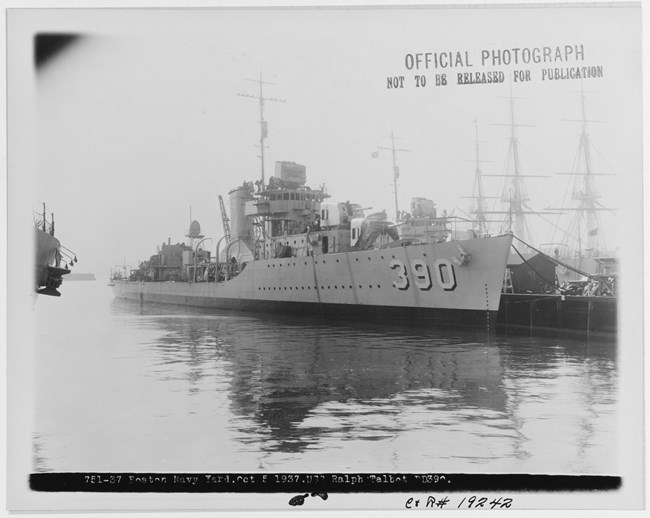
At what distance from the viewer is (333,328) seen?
2247 centimetres

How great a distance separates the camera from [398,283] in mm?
22750

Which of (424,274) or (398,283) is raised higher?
(424,274)

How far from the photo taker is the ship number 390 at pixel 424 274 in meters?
21.3

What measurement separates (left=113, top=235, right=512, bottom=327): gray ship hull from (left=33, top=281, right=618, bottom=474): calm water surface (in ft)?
12.0

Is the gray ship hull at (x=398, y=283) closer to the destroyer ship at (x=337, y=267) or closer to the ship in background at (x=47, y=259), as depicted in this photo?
the destroyer ship at (x=337, y=267)

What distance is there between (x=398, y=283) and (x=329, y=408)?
46.8 feet

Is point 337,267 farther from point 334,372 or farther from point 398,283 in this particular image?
point 334,372

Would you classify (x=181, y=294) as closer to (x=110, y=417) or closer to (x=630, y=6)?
(x=110, y=417)

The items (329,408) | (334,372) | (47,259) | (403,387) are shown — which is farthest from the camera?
(47,259)

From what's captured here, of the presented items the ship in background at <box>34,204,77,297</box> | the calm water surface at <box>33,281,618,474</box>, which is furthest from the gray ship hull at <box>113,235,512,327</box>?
the ship in background at <box>34,204,77,297</box>

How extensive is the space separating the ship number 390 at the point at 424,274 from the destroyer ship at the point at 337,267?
4 cm

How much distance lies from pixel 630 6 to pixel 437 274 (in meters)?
14.7

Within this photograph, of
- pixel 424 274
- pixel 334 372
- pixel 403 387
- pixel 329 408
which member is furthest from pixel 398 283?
pixel 329 408

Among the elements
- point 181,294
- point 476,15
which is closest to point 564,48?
point 476,15
